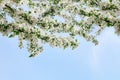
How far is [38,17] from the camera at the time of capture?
20188 mm

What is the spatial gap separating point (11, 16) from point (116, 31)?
5.75 m

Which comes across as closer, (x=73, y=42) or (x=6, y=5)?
(x=6, y=5)

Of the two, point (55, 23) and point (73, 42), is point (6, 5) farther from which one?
point (73, 42)

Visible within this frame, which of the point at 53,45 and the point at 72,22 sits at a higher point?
the point at 72,22

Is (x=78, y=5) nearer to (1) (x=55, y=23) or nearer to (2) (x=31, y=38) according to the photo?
(1) (x=55, y=23)

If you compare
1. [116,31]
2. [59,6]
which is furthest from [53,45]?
[116,31]

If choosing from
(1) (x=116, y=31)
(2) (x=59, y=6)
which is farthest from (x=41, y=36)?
(1) (x=116, y=31)

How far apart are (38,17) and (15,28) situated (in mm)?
1452

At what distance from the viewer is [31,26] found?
776 inches

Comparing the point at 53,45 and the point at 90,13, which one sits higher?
the point at 90,13

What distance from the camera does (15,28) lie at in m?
19.6

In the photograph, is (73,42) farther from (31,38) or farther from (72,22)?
(31,38)

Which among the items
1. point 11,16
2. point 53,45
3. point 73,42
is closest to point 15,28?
point 11,16

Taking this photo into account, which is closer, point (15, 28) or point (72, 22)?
point (15, 28)
